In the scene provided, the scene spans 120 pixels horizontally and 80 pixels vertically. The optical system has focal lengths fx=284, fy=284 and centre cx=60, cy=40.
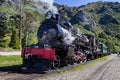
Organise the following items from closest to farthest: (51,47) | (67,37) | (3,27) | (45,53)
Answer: (45,53)
(51,47)
(67,37)
(3,27)

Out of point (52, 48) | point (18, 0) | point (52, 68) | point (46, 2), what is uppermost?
point (18, 0)

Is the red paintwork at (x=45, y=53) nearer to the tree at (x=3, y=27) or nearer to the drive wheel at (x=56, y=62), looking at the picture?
the drive wheel at (x=56, y=62)

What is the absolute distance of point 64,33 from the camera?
2169 cm

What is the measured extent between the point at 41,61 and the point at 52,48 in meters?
1.70

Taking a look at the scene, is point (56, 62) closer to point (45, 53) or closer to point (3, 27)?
point (45, 53)

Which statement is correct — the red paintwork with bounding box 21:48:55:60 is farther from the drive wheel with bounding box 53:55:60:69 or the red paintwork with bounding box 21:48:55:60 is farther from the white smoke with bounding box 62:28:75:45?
the white smoke with bounding box 62:28:75:45

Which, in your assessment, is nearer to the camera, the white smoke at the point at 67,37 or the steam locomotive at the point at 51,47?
the steam locomotive at the point at 51,47

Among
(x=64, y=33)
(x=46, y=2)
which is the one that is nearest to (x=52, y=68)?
Result: (x=64, y=33)

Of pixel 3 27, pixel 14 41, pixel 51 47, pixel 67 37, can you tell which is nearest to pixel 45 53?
pixel 51 47

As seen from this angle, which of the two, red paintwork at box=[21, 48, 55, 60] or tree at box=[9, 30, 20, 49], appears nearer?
red paintwork at box=[21, 48, 55, 60]

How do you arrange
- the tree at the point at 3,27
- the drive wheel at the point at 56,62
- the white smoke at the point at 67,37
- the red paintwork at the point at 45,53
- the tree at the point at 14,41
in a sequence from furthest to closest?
the tree at the point at 14,41 → the tree at the point at 3,27 → the white smoke at the point at 67,37 → the drive wheel at the point at 56,62 → the red paintwork at the point at 45,53

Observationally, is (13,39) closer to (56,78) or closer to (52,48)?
(52,48)

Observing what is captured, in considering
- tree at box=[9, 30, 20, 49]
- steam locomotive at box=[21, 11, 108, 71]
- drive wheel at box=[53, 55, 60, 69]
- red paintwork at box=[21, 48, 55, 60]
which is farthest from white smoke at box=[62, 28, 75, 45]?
tree at box=[9, 30, 20, 49]

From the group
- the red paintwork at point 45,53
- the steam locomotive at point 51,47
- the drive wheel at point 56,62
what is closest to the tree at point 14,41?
the steam locomotive at point 51,47
